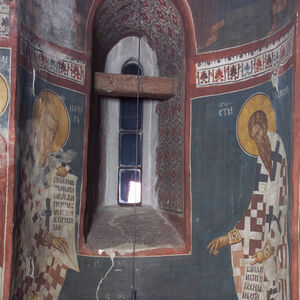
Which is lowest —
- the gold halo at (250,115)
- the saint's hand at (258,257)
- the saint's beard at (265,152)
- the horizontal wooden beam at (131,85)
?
the saint's hand at (258,257)

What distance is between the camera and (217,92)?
5523mm

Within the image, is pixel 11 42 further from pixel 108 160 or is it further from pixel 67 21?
pixel 108 160

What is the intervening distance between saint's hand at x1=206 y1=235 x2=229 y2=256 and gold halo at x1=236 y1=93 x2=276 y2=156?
91cm

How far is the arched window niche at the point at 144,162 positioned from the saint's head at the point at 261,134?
87cm

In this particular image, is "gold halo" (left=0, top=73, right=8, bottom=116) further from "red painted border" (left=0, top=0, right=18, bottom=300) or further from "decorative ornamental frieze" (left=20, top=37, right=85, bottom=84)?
"decorative ornamental frieze" (left=20, top=37, right=85, bottom=84)

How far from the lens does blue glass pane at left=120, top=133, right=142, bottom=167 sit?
668 cm

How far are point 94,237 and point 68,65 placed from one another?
1.86 meters

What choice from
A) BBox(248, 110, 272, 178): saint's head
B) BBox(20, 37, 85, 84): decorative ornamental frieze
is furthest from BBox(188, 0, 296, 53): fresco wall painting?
BBox(20, 37, 85, 84): decorative ornamental frieze

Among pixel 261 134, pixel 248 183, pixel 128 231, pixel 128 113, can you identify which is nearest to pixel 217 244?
pixel 248 183

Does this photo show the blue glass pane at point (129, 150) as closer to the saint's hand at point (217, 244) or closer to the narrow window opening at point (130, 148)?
the narrow window opening at point (130, 148)

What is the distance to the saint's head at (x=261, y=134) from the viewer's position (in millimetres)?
5051

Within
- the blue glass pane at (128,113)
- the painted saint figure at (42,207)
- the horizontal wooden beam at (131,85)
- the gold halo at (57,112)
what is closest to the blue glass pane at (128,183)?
the blue glass pane at (128,113)

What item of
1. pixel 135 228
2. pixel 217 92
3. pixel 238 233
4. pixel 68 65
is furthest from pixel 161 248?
pixel 68 65

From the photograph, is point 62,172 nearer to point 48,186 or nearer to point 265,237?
point 48,186
